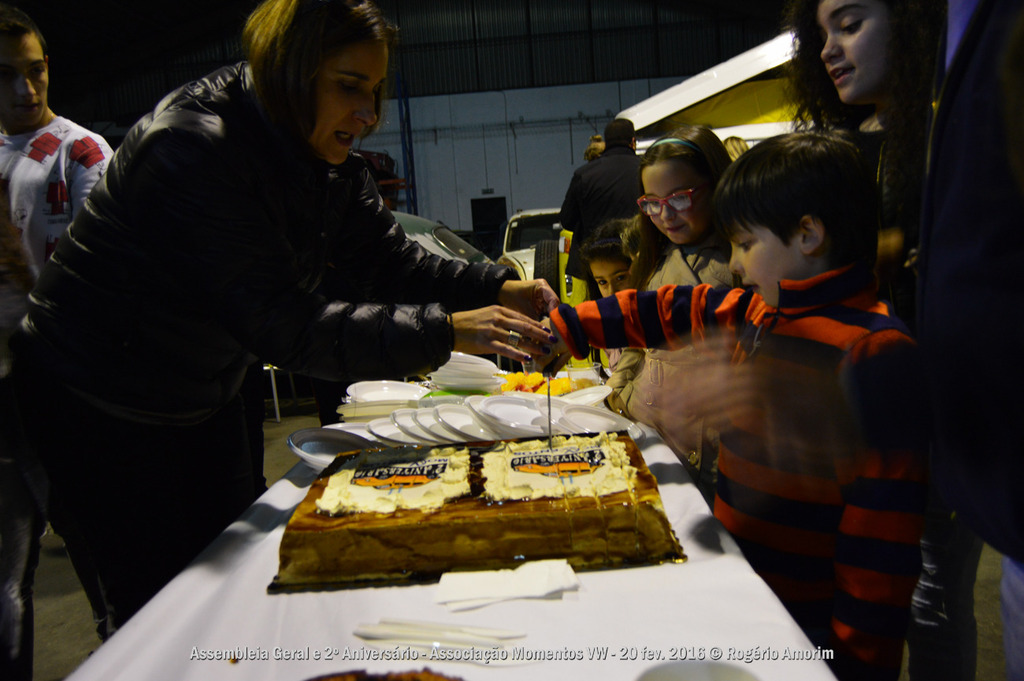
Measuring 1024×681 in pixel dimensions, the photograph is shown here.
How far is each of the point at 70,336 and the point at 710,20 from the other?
16708 millimetres

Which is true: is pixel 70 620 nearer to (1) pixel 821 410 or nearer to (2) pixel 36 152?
(2) pixel 36 152

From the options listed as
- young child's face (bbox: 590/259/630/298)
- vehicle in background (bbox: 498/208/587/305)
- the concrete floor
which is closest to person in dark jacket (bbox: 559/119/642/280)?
vehicle in background (bbox: 498/208/587/305)

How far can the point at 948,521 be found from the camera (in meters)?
1.45

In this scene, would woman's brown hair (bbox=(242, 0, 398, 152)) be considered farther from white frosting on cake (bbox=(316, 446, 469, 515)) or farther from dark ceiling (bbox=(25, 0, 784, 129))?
dark ceiling (bbox=(25, 0, 784, 129))

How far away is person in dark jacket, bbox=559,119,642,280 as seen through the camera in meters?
3.93

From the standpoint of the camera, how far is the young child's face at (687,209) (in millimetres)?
1915

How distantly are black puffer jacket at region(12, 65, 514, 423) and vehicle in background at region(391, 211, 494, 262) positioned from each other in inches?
213

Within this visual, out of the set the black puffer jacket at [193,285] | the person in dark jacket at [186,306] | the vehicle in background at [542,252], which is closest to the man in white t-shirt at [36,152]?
the person in dark jacket at [186,306]

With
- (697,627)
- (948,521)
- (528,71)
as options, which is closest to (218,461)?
(697,627)

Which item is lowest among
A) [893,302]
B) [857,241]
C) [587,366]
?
[587,366]

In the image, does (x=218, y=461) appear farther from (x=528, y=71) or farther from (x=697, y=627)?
(x=528, y=71)

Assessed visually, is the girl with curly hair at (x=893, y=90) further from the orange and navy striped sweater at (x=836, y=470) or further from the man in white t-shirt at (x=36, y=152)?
the man in white t-shirt at (x=36, y=152)

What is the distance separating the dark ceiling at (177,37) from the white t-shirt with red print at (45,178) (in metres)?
14.3

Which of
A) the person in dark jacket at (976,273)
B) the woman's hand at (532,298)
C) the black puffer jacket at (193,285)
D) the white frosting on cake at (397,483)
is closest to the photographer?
the person in dark jacket at (976,273)
